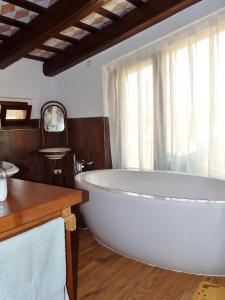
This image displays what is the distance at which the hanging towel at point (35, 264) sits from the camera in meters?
0.93

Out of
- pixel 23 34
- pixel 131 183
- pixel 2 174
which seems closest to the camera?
pixel 2 174

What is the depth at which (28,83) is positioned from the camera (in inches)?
145

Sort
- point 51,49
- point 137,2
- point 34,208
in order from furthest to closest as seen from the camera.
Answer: point 51,49
point 137,2
point 34,208

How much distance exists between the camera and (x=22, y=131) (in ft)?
11.9

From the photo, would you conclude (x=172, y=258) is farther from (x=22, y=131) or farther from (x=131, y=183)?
(x=22, y=131)

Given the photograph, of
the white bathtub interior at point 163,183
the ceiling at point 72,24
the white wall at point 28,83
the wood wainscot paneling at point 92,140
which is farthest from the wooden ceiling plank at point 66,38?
the white bathtub interior at point 163,183

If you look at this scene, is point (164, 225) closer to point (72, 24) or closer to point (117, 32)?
point (72, 24)

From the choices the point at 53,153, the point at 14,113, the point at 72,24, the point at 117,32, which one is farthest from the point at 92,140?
the point at 72,24

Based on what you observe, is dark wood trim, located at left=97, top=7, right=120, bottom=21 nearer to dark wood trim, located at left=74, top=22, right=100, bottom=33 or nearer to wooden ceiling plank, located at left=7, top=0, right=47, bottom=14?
dark wood trim, located at left=74, top=22, right=100, bottom=33

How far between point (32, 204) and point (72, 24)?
2.22 m

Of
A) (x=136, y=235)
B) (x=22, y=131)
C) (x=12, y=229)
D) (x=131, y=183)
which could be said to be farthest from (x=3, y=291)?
(x=22, y=131)

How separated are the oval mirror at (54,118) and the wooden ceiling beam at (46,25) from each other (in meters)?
0.90

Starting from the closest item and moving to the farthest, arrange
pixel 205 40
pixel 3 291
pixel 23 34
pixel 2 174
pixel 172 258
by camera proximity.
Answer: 1. pixel 3 291
2. pixel 2 174
3. pixel 172 258
4. pixel 205 40
5. pixel 23 34

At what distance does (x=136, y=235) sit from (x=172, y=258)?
32cm
